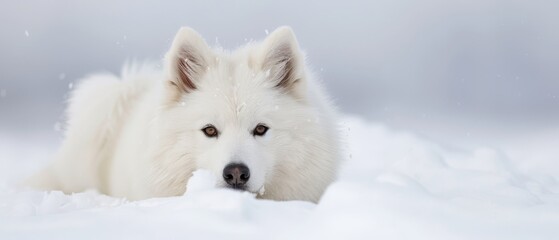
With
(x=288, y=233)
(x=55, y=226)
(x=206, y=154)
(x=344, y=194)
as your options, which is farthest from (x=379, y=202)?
(x=206, y=154)

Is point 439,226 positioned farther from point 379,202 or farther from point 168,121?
point 168,121

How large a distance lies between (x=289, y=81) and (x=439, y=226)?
2.67 meters

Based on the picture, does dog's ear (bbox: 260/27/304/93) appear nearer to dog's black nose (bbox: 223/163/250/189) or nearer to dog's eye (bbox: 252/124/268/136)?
dog's eye (bbox: 252/124/268/136)

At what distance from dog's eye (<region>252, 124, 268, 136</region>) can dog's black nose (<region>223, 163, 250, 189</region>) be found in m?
0.47

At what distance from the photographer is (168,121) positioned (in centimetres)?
546

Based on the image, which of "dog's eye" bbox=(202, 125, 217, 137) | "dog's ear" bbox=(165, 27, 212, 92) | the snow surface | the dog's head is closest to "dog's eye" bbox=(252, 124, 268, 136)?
the dog's head

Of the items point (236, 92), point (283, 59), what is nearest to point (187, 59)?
point (236, 92)

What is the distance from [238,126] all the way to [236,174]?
50 cm

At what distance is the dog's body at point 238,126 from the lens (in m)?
5.16

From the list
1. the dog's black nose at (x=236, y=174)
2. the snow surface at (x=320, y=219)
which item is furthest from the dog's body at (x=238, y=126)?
the snow surface at (x=320, y=219)

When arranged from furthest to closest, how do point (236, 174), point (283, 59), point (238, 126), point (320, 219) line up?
point (283, 59), point (238, 126), point (236, 174), point (320, 219)

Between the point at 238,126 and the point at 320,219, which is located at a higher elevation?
the point at 238,126

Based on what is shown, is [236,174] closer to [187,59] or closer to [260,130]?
[260,130]

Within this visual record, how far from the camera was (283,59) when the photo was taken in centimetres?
564
